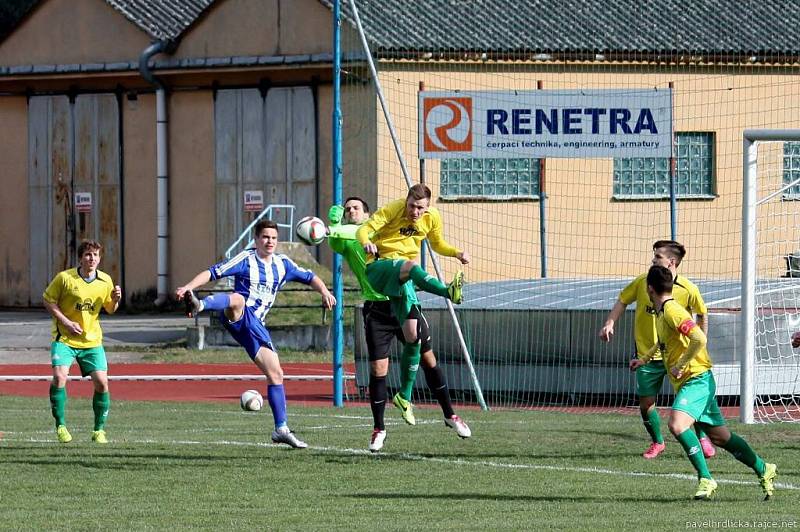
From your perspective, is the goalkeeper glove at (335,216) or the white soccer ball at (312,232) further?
the goalkeeper glove at (335,216)

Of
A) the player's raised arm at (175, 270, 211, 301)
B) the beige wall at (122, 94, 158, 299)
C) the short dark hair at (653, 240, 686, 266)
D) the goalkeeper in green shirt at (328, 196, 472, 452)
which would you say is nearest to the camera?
the short dark hair at (653, 240, 686, 266)

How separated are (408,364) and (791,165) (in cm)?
1142

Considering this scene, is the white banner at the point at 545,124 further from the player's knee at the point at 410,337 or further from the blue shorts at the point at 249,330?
the blue shorts at the point at 249,330

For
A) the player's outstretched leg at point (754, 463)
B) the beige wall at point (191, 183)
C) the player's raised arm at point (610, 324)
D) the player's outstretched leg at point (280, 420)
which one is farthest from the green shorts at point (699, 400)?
the beige wall at point (191, 183)

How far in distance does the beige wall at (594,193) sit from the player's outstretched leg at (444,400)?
11.9 m

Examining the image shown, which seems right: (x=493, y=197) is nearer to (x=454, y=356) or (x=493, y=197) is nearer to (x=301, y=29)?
(x=301, y=29)

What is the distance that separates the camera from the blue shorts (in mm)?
12930

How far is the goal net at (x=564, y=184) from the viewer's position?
1892 centimetres

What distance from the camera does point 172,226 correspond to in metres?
36.3

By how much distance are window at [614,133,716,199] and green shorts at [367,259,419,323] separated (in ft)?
57.5

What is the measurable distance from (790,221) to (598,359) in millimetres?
4029

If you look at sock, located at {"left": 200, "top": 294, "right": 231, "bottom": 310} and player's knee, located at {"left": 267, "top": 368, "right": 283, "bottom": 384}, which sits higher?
sock, located at {"left": 200, "top": 294, "right": 231, "bottom": 310}

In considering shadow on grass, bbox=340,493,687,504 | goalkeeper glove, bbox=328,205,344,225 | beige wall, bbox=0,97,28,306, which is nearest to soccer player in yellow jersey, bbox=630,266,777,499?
shadow on grass, bbox=340,493,687,504

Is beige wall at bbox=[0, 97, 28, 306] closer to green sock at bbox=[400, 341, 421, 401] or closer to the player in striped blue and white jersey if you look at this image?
green sock at bbox=[400, 341, 421, 401]
